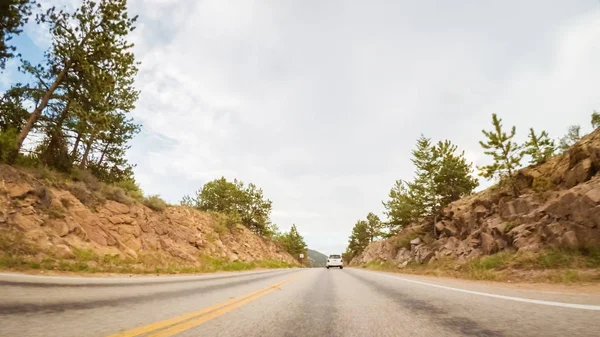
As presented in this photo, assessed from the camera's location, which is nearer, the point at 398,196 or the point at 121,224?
the point at 121,224

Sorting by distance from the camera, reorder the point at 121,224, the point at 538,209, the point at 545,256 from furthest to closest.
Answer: the point at 121,224
the point at 538,209
the point at 545,256

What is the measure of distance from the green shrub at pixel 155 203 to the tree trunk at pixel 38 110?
1034 cm

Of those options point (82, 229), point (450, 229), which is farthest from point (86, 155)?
point (450, 229)

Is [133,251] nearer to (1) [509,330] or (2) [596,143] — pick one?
(1) [509,330]

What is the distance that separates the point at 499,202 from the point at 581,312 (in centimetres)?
1983

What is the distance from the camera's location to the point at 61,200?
14.8 metres

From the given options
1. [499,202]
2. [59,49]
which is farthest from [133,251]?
[499,202]

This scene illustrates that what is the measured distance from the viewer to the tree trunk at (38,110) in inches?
576

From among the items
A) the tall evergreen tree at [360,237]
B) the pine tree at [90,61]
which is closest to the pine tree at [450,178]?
the pine tree at [90,61]

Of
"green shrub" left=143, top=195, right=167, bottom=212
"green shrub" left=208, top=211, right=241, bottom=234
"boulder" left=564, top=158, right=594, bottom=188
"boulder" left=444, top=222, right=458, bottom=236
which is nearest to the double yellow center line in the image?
"boulder" left=564, top=158, right=594, bottom=188

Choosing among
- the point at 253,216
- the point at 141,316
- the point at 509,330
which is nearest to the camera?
the point at 509,330

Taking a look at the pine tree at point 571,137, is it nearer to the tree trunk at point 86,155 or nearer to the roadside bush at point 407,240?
the roadside bush at point 407,240

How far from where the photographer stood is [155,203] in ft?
82.4

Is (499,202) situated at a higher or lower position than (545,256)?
higher
